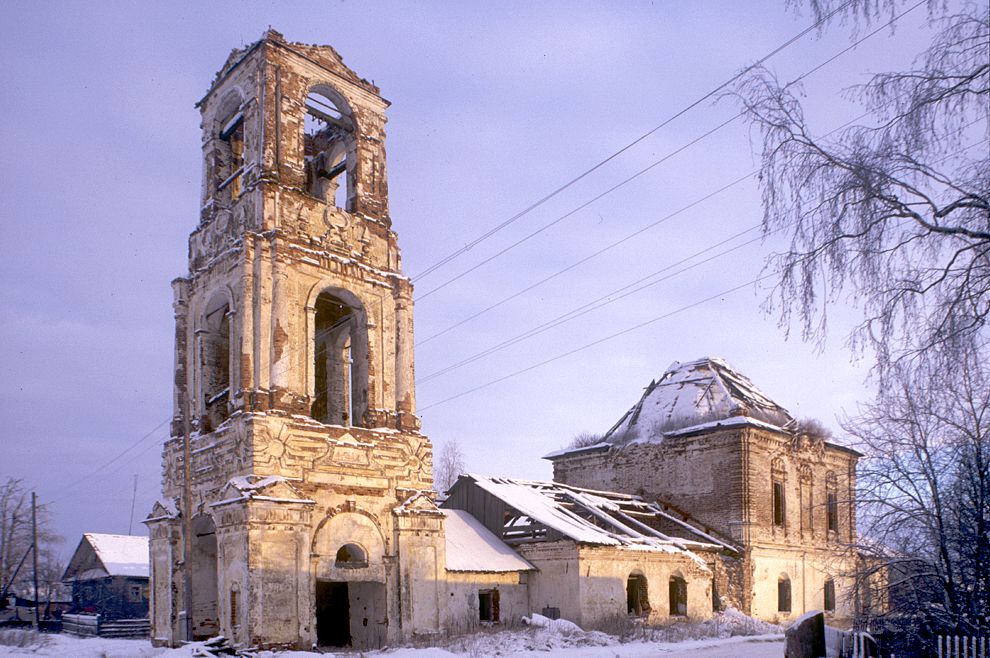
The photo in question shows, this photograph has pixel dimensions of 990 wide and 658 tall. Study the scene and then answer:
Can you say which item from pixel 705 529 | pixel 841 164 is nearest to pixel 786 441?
pixel 705 529

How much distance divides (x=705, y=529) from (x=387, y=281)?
48.8ft

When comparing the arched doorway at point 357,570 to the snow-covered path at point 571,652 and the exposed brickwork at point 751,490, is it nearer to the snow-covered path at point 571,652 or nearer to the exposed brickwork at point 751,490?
the snow-covered path at point 571,652

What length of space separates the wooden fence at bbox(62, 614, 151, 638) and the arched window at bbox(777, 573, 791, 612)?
23629mm

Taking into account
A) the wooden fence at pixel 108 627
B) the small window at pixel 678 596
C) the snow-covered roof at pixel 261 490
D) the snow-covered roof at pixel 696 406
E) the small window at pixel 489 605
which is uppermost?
the snow-covered roof at pixel 696 406

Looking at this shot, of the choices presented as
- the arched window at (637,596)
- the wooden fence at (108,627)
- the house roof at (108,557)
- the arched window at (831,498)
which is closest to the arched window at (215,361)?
the arched window at (637,596)

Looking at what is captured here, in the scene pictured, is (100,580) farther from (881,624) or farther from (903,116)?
(903,116)

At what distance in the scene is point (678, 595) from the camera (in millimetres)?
24438

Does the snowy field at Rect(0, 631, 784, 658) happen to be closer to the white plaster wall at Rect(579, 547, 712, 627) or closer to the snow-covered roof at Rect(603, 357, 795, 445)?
the white plaster wall at Rect(579, 547, 712, 627)

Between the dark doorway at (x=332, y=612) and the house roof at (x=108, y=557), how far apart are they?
66.1 feet

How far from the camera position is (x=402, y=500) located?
1928 centimetres

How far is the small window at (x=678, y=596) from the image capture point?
24.1 metres

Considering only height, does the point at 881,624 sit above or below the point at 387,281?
below

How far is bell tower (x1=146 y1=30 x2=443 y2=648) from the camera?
1703 cm

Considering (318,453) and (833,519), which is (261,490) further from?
(833,519)
